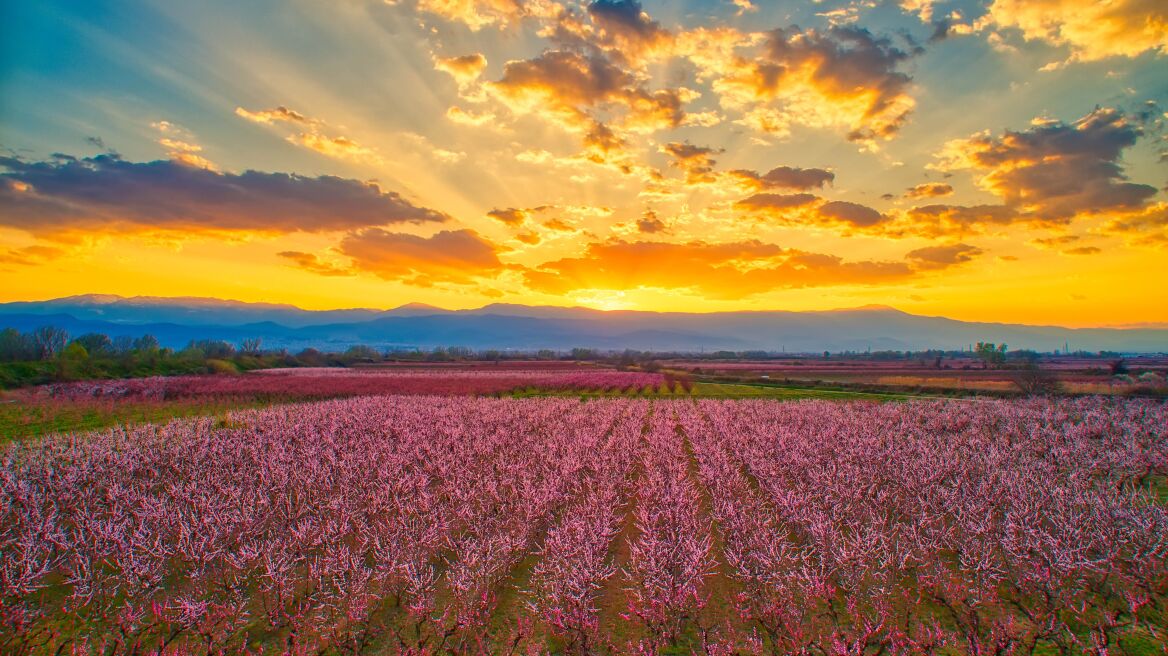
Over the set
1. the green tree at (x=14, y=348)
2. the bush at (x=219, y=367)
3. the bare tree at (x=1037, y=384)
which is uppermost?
the bare tree at (x=1037, y=384)

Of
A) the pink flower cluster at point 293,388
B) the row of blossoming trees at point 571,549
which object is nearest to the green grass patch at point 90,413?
the pink flower cluster at point 293,388

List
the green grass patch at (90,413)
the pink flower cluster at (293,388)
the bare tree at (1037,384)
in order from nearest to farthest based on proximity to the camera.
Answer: the green grass patch at (90,413), the pink flower cluster at (293,388), the bare tree at (1037,384)

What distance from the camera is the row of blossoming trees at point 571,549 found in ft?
27.5

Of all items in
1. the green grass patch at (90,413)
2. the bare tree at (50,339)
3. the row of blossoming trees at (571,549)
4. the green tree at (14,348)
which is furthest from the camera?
the bare tree at (50,339)

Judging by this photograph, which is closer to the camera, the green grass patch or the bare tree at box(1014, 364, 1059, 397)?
the green grass patch

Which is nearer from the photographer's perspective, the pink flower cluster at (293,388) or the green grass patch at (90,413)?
the green grass patch at (90,413)

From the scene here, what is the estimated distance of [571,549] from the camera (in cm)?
1009

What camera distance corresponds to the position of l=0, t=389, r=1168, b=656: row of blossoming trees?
8.38 meters

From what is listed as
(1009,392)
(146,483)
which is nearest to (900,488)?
(146,483)

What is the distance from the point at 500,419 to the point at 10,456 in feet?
63.1

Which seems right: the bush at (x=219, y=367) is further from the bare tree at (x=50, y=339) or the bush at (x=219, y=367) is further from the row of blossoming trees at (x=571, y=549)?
the row of blossoming trees at (x=571, y=549)

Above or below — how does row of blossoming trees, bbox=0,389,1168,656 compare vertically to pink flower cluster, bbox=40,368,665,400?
above

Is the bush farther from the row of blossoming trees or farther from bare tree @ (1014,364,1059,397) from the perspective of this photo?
bare tree @ (1014,364,1059,397)

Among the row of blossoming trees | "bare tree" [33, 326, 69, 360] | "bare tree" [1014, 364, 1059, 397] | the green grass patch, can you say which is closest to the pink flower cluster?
the green grass patch
